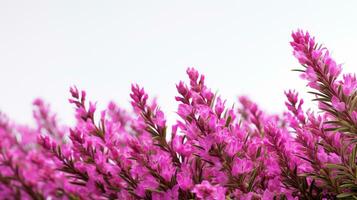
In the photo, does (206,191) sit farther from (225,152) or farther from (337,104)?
(337,104)

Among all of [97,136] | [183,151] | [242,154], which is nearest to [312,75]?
[242,154]

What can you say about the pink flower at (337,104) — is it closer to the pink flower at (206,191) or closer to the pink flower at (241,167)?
the pink flower at (241,167)

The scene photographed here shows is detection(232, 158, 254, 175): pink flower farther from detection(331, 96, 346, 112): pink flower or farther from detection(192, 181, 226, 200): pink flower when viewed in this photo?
detection(331, 96, 346, 112): pink flower

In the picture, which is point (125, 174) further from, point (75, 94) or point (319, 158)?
point (319, 158)

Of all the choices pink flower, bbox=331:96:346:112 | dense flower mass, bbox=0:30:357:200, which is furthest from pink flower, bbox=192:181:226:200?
pink flower, bbox=331:96:346:112

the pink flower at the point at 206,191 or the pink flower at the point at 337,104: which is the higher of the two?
the pink flower at the point at 337,104

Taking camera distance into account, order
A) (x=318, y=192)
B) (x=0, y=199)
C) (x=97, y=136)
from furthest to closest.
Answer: (x=0, y=199) → (x=97, y=136) → (x=318, y=192)

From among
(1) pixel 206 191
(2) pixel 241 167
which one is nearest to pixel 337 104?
(2) pixel 241 167

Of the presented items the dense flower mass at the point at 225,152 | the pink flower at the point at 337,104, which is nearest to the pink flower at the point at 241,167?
the dense flower mass at the point at 225,152
